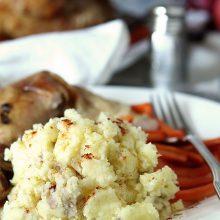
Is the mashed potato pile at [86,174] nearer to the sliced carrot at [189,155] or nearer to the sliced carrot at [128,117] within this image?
the sliced carrot at [189,155]

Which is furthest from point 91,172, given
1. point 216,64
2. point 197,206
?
point 216,64

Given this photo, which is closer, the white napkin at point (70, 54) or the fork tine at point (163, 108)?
the fork tine at point (163, 108)

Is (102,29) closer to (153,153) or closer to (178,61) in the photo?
(178,61)

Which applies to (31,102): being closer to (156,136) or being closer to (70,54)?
(156,136)

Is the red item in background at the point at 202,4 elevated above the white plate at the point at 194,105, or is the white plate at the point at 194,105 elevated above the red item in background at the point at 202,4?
the white plate at the point at 194,105

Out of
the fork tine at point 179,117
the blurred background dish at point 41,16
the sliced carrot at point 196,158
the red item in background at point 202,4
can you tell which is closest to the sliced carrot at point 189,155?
the sliced carrot at point 196,158

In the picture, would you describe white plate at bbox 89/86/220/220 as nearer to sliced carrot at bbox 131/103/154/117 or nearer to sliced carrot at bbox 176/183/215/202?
sliced carrot at bbox 131/103/154/117

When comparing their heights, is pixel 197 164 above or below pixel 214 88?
above
